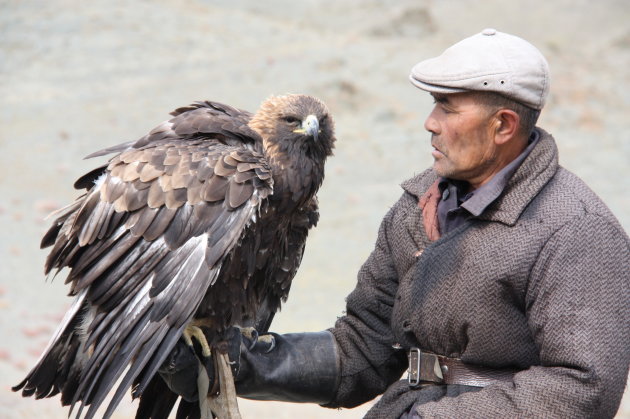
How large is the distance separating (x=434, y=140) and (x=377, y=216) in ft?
24.4

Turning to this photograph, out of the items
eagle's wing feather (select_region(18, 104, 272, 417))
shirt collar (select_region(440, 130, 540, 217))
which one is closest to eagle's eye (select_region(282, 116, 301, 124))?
eagle's wing feather (select_region(18, 104, 272, 417))

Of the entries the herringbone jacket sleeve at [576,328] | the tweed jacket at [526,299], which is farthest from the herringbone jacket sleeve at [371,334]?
the herringbone jacket sleeve at [576,328]

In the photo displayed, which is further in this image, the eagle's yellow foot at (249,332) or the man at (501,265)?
the eagle's yellow foot at (249,332)

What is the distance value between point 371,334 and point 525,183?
2.88 feet

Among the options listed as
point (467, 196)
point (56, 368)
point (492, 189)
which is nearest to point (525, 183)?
point (492, 189)

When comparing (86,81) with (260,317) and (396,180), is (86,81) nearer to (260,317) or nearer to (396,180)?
(396,180)

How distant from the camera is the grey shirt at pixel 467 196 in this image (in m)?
3.33

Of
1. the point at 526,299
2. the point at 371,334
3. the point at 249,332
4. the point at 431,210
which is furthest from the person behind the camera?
the point at 249,332

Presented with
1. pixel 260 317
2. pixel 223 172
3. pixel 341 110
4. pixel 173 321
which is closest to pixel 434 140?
pixel 223 172

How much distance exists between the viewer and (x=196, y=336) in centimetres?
404

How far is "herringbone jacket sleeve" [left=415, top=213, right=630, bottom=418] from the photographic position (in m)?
3.09

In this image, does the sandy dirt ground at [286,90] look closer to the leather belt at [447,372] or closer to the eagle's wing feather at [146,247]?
the eagle's wing feather at [146,247]

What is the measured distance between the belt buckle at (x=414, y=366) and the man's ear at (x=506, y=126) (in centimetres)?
73

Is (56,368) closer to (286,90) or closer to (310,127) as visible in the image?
(310,127)
